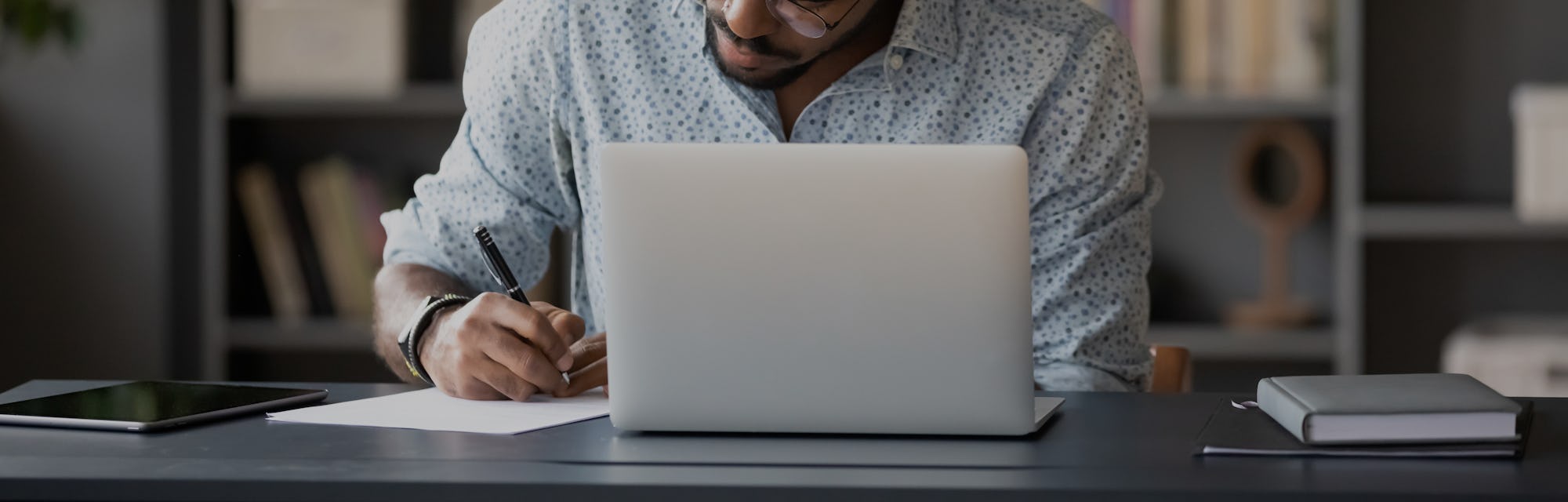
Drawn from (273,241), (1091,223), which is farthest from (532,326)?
(273,241)

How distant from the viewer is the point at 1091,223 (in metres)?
1.49

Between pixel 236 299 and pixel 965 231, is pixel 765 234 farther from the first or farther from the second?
pixel 236 299

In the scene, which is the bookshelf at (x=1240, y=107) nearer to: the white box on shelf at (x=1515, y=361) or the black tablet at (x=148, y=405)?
the white box on shelf at (x=1515, y=361)

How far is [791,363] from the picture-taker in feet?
3.02

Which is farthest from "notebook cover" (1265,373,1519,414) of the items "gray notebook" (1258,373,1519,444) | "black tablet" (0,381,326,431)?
"black tablet" (0,381,326,431)

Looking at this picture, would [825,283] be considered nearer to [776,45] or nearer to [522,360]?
[522,360]

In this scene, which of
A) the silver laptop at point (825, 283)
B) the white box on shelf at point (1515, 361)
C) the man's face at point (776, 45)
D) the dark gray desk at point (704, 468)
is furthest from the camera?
the white box on shelf at point (1515, 361)

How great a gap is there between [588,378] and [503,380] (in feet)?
0.22

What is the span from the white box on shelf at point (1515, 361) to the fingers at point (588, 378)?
1.74 meters

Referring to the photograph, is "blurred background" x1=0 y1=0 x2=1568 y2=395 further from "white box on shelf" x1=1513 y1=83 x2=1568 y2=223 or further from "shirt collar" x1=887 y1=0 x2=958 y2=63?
"shirt collar" x1=887 y1=0 x2=958 y2=63

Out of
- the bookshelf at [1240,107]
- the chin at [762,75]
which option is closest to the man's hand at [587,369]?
the chin at [762,75]

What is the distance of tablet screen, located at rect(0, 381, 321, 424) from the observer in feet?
3.36

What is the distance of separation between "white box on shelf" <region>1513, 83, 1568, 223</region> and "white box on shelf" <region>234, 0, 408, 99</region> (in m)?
1.86

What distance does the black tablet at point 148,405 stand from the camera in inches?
39.3
